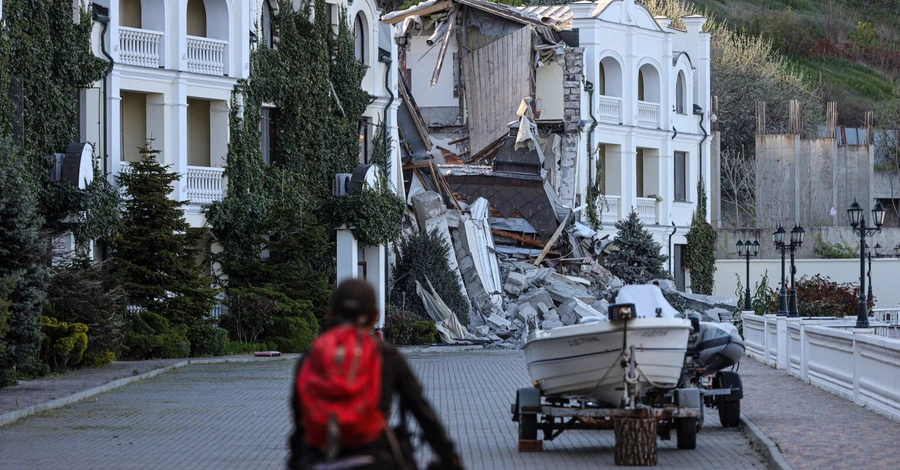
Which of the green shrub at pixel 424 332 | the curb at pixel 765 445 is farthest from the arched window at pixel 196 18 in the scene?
the curb at pixel 765 445

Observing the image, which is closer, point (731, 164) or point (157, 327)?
point (157, 327)

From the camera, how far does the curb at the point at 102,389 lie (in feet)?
56.8

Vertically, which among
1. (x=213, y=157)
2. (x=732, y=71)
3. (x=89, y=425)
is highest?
(x=732, y=71)

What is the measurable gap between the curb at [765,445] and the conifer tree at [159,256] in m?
15.9

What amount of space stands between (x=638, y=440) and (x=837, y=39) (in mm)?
98543

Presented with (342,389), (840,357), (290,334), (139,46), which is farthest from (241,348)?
(342,389)

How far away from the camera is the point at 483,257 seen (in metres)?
43.4

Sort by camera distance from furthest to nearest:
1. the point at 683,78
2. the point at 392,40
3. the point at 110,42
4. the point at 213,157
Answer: the point at 683,78 < the point at 392,40 < the point at 213,157 < the point at 110,42

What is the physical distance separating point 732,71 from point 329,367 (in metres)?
76.1

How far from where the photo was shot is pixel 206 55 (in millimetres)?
33969

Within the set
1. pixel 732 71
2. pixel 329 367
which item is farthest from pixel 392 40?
pixel 732 71

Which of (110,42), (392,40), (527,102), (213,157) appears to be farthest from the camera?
(527,102)

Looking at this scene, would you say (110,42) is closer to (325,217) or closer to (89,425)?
(325,217)

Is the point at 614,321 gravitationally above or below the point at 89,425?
above
